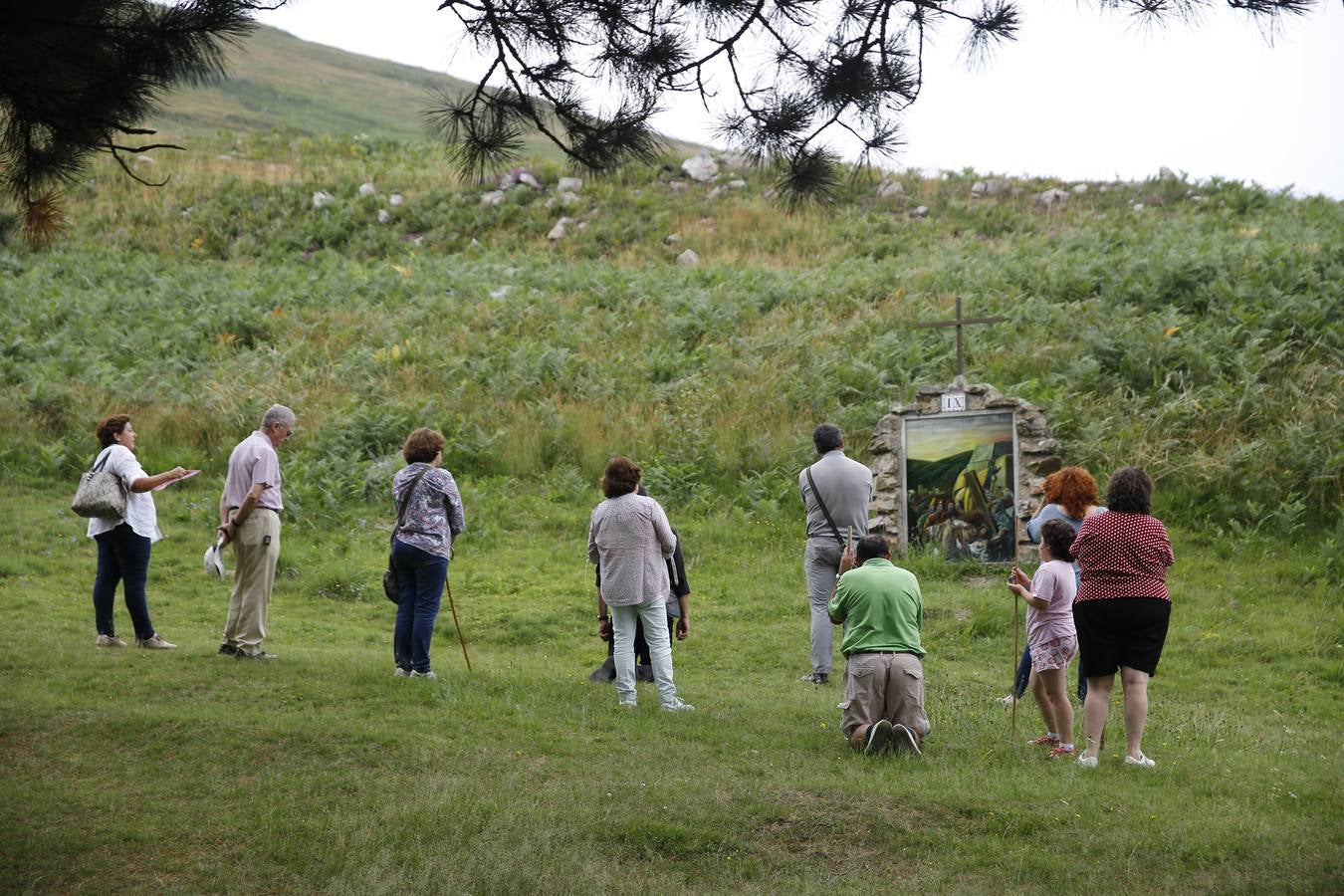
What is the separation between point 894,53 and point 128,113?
4.39 metres

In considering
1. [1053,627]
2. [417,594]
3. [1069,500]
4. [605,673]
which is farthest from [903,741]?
[417,594]

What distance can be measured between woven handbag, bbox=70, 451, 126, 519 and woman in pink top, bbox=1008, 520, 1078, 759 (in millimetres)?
7052

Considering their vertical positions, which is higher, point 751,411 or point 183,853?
point 751,411

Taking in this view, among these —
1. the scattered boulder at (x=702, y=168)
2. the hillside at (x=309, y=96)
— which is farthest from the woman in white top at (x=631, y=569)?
the hillside at (x=309, y=96)

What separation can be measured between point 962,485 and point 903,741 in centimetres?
831

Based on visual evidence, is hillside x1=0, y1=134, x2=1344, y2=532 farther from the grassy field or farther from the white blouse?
the white blouse

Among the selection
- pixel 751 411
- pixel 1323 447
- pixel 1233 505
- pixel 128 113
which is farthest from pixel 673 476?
pixel 128 113

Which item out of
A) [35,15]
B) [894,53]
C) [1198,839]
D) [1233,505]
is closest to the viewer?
[35,15]

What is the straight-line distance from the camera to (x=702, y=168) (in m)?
34.7

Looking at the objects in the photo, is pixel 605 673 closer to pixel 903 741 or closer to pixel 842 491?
pixel 842 491

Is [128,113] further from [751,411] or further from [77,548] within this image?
[751,411]

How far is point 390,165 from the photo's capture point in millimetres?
38094

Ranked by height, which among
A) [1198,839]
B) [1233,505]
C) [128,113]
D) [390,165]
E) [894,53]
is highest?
[390,165]

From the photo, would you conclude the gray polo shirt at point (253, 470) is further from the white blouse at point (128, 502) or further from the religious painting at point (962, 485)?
the religious painting at point (962, 485)
